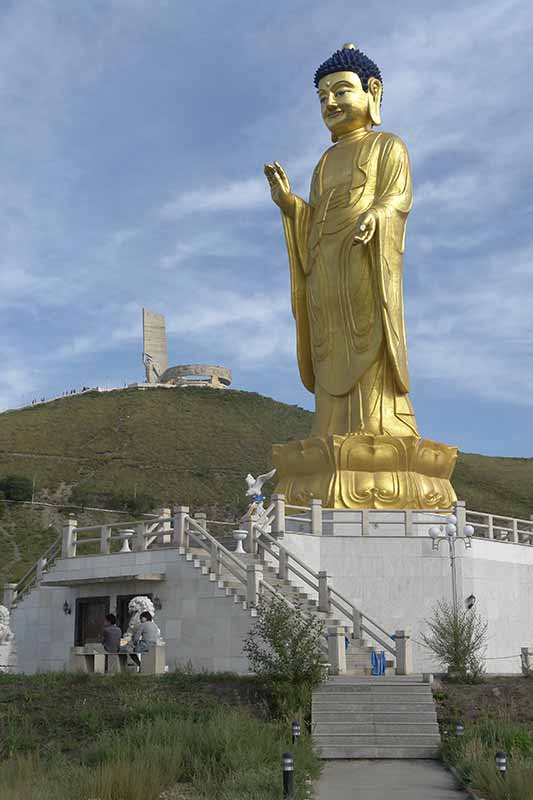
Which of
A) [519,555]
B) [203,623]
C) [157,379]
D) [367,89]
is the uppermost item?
[157,379]

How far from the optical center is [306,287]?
1182 inches

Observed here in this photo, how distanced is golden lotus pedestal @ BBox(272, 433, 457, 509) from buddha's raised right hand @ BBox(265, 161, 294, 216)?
22.7 ft

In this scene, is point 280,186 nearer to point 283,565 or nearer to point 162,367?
point 283,565

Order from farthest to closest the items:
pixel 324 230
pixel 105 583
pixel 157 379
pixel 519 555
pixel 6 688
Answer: pixel 157 379
pixel 324 230
pixel 519 555
pixel 105 583
pixel 6 688

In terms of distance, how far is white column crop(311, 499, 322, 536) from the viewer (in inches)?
964

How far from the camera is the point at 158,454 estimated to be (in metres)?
71.2

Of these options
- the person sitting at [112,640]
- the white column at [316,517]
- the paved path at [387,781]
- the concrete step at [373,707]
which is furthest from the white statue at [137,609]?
the paved path at [387,781]

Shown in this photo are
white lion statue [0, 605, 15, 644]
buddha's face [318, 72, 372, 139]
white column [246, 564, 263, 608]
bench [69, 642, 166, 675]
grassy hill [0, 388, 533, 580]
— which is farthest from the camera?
grassy hill [0, 388, 533, 580]

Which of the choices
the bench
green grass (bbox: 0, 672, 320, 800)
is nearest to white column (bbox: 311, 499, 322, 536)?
the bench

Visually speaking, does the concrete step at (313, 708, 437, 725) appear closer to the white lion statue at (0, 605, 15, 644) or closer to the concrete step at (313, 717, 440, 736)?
the concrete step at (313, 717, 440, 736)

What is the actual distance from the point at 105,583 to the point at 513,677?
9394 mm

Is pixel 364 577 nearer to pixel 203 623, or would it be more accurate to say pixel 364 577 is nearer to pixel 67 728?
pixel 203 623

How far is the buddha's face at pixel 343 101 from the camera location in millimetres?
30078

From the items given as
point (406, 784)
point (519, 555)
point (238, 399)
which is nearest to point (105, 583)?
point (519, 555)
